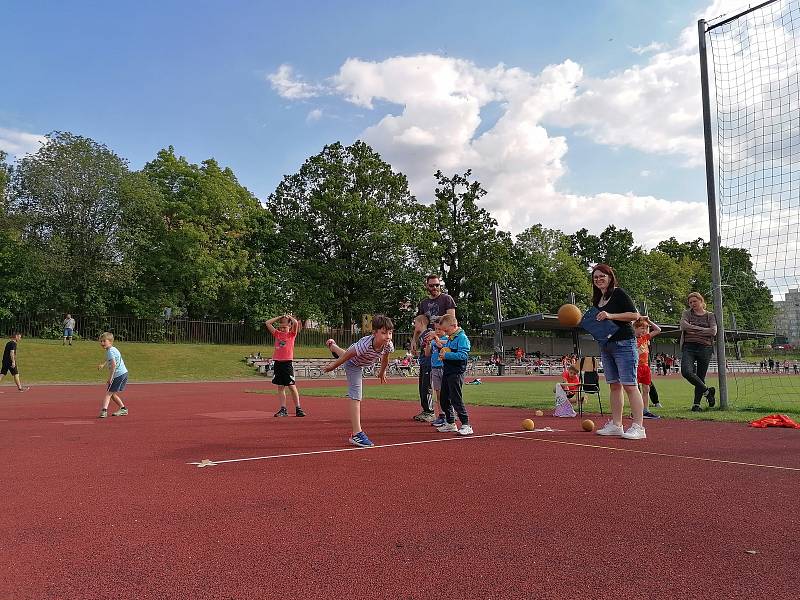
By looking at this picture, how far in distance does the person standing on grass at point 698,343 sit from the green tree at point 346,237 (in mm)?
35769

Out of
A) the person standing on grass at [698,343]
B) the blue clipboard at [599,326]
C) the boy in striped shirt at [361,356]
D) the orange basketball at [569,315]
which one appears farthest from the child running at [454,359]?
the person standing on grass at [698,343]

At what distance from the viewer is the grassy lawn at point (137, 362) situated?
27.8m

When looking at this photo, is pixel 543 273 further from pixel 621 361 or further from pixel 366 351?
pixel 366 351

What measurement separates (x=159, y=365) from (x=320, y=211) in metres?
19.2

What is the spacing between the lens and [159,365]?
32.3 m

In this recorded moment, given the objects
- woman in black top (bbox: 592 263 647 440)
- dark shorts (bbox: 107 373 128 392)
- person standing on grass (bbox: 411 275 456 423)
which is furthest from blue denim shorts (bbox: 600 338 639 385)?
dark shorts (bbox: 107 373 128 392)

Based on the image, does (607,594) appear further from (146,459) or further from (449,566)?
(146,459)

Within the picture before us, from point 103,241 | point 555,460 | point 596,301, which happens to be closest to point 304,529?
point 555,460

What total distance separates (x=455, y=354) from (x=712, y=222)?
6.82 m

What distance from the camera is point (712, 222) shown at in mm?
11914

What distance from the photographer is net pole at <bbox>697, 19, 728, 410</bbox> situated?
1170cm

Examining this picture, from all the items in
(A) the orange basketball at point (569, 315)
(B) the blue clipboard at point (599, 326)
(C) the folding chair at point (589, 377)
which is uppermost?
(A) the orange basketball at point (569, 315)

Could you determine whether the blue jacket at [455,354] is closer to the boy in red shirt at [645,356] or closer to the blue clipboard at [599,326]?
the blue clipboard at [599,326]

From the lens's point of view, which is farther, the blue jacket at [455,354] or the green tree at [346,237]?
the green tree at [346,237]
